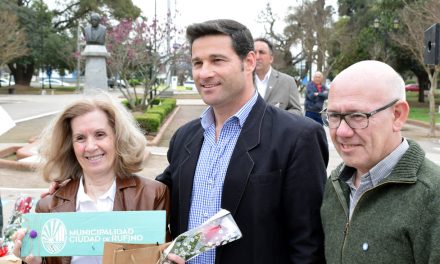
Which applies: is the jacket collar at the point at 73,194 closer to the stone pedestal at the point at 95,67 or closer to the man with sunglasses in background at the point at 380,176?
A: the man with sunglasses in background at the point at 380,176

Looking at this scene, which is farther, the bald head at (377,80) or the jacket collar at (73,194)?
the jacket collar at (73,194)

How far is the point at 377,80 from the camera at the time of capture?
6.31 ft

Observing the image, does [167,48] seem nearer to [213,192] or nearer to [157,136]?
[157,136]

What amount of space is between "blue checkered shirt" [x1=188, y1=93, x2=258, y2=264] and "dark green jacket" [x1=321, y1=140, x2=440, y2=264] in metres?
0.59

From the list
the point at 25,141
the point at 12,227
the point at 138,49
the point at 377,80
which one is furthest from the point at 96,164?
the point at 138,49

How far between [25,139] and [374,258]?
14454 mm

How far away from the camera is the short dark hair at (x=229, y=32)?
243 centimetres

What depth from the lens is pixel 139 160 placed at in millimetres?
2762

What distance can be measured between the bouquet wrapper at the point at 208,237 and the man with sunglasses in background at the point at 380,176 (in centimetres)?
43

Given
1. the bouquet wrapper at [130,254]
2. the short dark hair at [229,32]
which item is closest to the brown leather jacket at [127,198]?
the bouquet wrapper at [130,254]

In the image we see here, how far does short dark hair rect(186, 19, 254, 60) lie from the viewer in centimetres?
243

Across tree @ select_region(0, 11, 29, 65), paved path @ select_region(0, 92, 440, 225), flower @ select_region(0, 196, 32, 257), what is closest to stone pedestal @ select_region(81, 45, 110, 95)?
paved path @ select_region(0, 92, 440, 225)

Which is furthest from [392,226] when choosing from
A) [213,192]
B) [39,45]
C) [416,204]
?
[39,45]

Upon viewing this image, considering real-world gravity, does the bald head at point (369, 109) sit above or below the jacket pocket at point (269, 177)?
above
